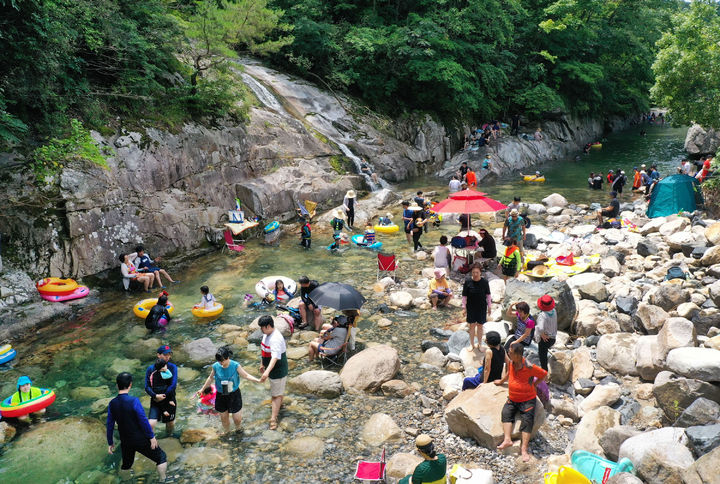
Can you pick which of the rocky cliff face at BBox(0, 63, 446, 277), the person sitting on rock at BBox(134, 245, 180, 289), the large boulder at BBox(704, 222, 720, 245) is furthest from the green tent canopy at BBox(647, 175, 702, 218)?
the person sitting on rock at BBox(134, 245, 180, 289)

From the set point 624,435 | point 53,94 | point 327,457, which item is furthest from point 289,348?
point 53,94

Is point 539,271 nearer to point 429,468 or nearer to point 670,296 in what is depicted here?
point 670,296

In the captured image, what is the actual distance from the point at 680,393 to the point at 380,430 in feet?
13.8

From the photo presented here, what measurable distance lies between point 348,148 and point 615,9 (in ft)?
113

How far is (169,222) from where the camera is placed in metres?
15.3

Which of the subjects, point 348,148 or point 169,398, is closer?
point 169,398

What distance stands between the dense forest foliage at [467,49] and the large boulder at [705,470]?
2602 centimetres

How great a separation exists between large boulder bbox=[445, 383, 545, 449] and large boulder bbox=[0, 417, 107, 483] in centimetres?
519

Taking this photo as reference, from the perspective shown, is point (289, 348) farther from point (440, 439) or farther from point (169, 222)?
point (169, 222)

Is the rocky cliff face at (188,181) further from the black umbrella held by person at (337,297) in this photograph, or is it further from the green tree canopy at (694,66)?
the green tree canopy at (694,66)

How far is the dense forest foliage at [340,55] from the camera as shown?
12984 millimetres

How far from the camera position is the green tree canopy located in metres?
19.1

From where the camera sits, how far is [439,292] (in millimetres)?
11688

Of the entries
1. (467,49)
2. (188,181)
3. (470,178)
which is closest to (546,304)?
(188,181)
